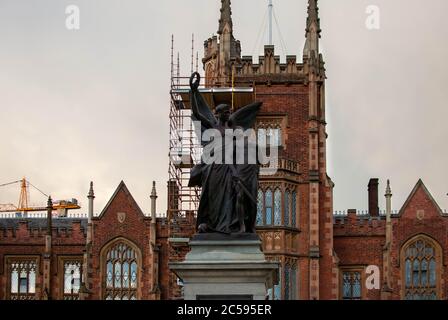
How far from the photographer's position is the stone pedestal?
16.6m

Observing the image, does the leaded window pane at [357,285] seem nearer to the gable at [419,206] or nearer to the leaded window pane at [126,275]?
the gable at [419,206]

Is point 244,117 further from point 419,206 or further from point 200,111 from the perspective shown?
point 419,206

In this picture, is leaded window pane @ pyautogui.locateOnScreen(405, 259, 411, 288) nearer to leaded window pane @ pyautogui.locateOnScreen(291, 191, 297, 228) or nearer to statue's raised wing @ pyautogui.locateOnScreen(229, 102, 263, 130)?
leaded window pane @ pyautogui.locateOnScreen(291, 191, 297, 228)

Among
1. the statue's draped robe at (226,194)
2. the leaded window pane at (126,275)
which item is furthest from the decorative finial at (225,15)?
the statue's draped robe at (226,194)

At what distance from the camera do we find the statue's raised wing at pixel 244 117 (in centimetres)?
1784

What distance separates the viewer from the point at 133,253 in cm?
5134

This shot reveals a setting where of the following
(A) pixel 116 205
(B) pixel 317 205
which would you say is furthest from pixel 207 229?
(A) pixel 116 205

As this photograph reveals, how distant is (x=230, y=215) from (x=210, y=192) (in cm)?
54

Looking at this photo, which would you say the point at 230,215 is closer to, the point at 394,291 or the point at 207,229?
the point at 207,229

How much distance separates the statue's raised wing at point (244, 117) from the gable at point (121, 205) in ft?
111

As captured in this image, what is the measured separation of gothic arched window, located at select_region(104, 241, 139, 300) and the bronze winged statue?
33799 millimetres

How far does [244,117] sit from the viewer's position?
17984mm

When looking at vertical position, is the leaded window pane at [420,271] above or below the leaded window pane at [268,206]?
below

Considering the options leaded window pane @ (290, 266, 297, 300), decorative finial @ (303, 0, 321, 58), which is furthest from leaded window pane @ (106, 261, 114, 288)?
decorative finial @ (303, 0, 321, 58)
